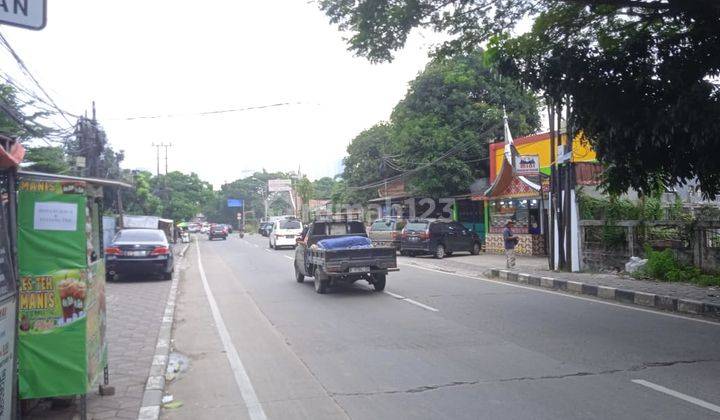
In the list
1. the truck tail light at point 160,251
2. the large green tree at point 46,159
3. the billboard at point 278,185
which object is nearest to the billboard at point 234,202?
the billboard at point 278,185

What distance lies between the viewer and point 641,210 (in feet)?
54.1

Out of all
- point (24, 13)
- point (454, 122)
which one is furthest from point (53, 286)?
point (454, 122)

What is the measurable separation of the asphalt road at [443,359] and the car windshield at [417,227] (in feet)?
40.8

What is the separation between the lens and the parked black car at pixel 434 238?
81.9ft

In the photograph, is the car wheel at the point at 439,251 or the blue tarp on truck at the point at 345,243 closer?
the blue tarp on truck at the point at 345,243

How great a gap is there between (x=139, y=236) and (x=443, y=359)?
12.4 meters

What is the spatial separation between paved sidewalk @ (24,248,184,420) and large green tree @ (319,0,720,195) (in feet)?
18.7

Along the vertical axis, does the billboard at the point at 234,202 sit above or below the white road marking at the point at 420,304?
above

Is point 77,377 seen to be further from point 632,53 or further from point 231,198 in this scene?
point 231,198

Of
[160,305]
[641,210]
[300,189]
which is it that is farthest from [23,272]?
[300,189]

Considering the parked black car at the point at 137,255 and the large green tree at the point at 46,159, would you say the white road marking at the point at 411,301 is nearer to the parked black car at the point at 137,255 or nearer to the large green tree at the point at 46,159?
the parked black car at the point at 137,255

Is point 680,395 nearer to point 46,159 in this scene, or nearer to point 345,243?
point 345,243

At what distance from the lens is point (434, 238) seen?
2506cm

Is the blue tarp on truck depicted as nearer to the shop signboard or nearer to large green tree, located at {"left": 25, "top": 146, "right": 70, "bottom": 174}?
large green tree, located at {"left": 25, "top": 146, "right": 70, "bottom": 174}
